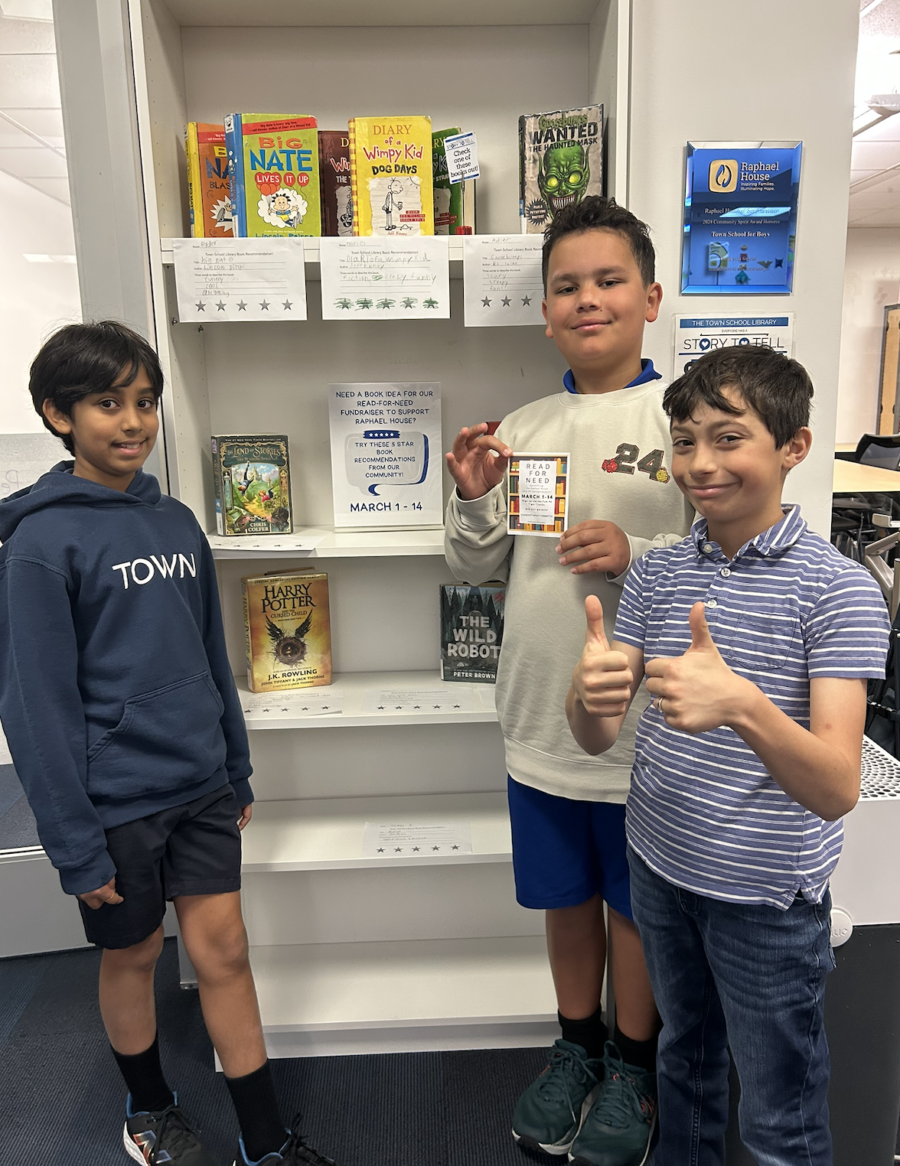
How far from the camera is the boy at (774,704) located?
3.14 feet

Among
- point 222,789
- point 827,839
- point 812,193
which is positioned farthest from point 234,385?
point 827,839

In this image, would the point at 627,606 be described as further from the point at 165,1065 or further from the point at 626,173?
the point at 165,1065

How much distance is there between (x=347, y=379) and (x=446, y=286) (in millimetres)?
420

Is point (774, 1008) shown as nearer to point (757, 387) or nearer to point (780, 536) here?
point (780, 536)

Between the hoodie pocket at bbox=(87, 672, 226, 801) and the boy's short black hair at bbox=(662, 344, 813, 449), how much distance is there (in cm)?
96

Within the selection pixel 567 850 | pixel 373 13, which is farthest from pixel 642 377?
pixel 373 13

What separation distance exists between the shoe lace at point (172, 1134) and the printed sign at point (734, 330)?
6.09ft

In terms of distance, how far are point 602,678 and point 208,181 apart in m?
1.33

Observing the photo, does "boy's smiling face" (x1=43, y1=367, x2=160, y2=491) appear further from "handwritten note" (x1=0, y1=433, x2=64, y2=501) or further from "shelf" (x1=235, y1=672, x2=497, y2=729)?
"handwritten note" (x1=0, y1=433, x2=64, y2=501)

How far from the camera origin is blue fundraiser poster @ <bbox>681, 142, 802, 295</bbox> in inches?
64.6

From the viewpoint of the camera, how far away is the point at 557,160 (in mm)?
1578

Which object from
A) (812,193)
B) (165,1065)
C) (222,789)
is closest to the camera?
(222,789)

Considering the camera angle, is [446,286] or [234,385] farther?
[234,385]

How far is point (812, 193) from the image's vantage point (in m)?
1.66
